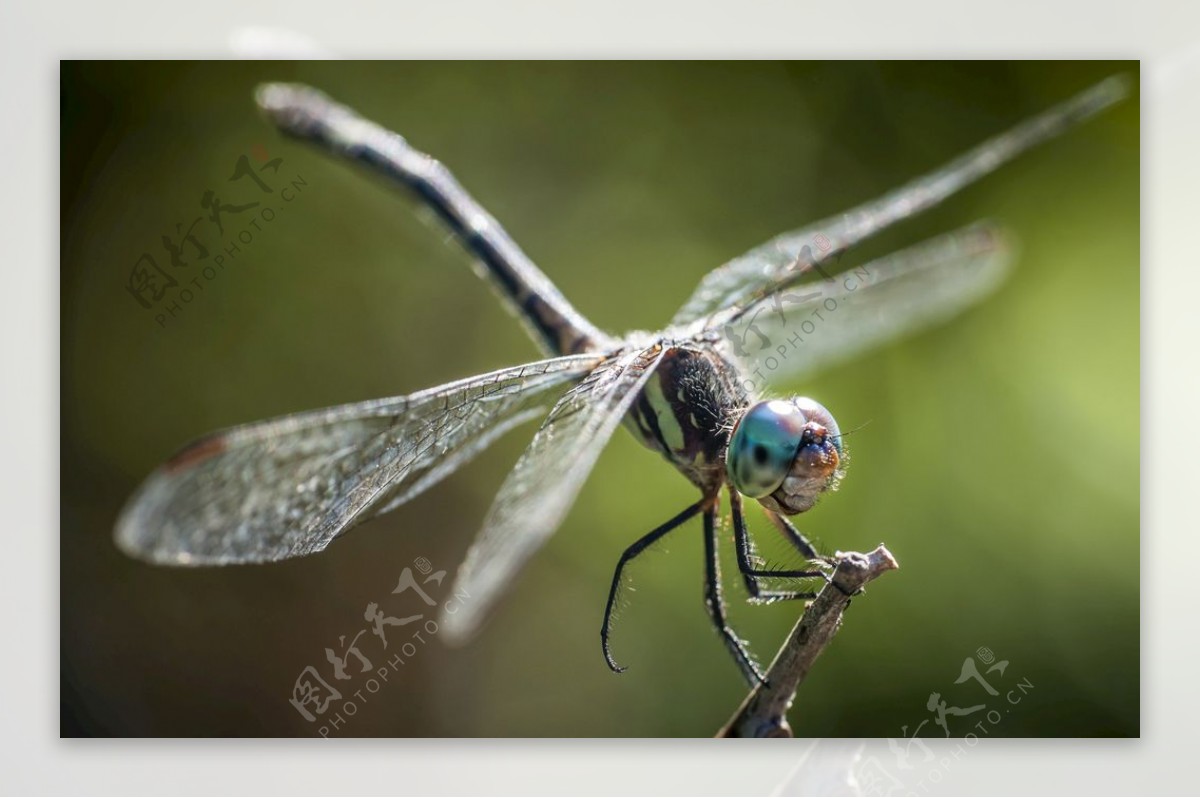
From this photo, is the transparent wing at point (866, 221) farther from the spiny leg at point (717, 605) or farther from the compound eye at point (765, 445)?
the spiny leg at point (717, 605)

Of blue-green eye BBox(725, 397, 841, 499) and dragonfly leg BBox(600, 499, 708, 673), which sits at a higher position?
blue-green eye BBox(725, 397, 841, 499)

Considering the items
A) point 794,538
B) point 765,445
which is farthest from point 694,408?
point 794,538

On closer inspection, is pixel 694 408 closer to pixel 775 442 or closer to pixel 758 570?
pixel 775 442

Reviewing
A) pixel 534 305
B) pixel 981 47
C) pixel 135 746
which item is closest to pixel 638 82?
pixel 534 305

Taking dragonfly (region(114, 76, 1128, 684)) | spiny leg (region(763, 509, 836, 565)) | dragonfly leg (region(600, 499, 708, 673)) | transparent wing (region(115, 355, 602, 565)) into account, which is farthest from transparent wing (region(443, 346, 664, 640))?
spiny leg (region(763, 509, 836, 565))

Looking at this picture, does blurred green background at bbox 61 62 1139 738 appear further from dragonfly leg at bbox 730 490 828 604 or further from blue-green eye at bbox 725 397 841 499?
blue-green eye at bbox 725 397 841 499

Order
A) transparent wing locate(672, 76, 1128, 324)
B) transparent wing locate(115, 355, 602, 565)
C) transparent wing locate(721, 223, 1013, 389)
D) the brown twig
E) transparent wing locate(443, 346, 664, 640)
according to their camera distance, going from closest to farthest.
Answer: transparent wing locate(443, 346, 664, 640) < the brown twig < transparent wing locate(115, 355, 602, 565) < transparent wing locate(672, 76, 1128, 324) < transparent wing locate(721, 223, 1013, 389)

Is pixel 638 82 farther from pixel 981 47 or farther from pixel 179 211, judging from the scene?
pixel 179 211

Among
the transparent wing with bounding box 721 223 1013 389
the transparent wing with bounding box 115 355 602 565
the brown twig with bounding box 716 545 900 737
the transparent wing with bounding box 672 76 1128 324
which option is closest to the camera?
the brown twig with bounding box 716 545 900 737

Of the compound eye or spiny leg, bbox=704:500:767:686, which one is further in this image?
spiny leg, bbox=704:500:767:686

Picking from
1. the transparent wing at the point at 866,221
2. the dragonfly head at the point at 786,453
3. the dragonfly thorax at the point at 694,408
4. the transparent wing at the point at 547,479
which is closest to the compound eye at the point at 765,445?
the dragonfly head at the point at 786,453
